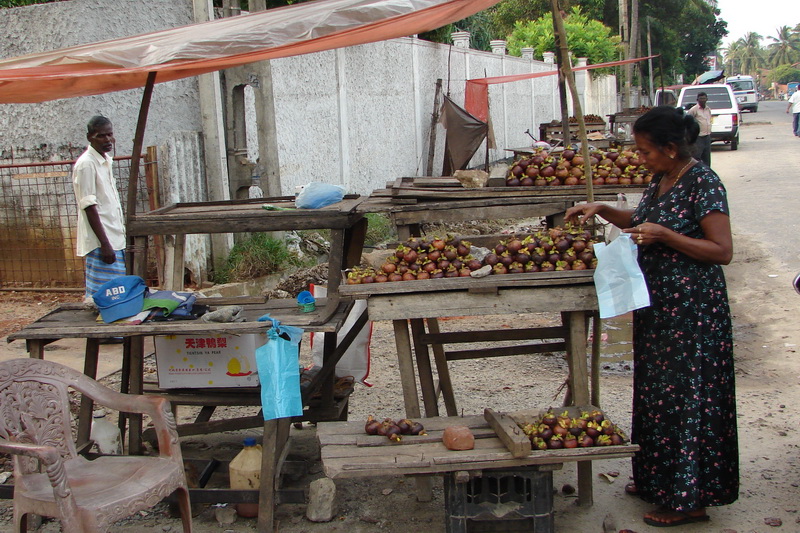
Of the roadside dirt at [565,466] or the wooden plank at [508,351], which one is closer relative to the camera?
the roadside dirt at [565,466]

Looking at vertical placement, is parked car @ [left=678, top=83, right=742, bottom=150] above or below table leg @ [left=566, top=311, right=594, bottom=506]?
above

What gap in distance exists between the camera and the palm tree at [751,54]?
11919 cm

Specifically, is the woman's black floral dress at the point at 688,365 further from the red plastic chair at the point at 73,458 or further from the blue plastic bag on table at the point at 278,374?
the red plastic chair at the point at 73,458

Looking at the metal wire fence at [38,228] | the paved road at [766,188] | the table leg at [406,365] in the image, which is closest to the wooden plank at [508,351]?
the table leg at [406,365]

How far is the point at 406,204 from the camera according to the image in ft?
13.4

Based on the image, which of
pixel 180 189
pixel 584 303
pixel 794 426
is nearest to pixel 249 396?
pixel 584 303

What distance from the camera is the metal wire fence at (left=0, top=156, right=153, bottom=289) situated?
8.12m

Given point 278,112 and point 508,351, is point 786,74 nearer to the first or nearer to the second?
point 278,112

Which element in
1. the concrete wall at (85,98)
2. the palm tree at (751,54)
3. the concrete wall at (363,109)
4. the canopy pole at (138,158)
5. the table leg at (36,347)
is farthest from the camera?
the palm tree at (751,54)

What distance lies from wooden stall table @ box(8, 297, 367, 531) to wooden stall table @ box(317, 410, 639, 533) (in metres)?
0.34

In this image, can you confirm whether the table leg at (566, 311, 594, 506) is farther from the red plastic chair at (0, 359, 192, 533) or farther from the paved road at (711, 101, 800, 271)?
the paved road at (711, 101, 800, 271)

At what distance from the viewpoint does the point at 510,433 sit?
329cm

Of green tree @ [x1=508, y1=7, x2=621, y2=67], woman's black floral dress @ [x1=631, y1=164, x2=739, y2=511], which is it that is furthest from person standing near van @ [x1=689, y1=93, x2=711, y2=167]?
green tree @ [x1=508, y1=7, x2=621, y2=67]

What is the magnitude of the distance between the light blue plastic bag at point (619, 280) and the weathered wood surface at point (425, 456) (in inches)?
23.7
